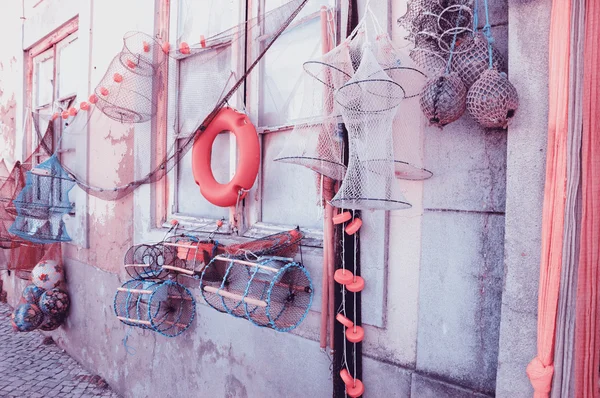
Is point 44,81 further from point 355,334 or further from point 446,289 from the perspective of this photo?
point 446,289

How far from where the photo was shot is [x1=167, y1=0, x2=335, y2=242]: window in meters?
3.25

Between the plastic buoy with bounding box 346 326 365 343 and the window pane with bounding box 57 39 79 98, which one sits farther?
the window pane with bounding box 57 39 79 98

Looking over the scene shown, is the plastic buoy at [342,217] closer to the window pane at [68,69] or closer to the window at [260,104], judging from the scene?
the window at [260,104]

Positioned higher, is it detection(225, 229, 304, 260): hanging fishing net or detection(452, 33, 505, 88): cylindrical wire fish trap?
detection(452, 33, 505, 88): cylindrical wire fish trap

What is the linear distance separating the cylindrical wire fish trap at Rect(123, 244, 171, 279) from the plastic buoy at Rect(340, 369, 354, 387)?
1785 millimetres

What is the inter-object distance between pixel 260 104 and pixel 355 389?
87.2 inches

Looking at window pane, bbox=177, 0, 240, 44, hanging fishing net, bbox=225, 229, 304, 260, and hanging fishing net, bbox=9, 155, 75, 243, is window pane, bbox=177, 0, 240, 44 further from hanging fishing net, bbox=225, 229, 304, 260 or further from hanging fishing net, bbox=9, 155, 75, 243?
hanging fishing net, bbox=9, 155, 75, 243

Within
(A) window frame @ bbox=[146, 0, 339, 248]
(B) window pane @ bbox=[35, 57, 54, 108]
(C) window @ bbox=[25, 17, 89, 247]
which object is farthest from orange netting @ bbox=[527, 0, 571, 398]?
(B) window pane @ bbox=[35, 57, 54, 108]

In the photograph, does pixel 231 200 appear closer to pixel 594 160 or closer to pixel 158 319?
pixel 158 319

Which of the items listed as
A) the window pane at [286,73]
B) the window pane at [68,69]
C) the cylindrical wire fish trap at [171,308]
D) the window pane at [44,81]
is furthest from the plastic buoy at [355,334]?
the window pane at [44,81]

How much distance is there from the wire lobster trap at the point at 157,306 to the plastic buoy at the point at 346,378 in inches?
63.4

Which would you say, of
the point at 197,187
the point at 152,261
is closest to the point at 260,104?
the point at 197,187

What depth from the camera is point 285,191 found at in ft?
11.1

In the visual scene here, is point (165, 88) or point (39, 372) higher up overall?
point (165, 88)
